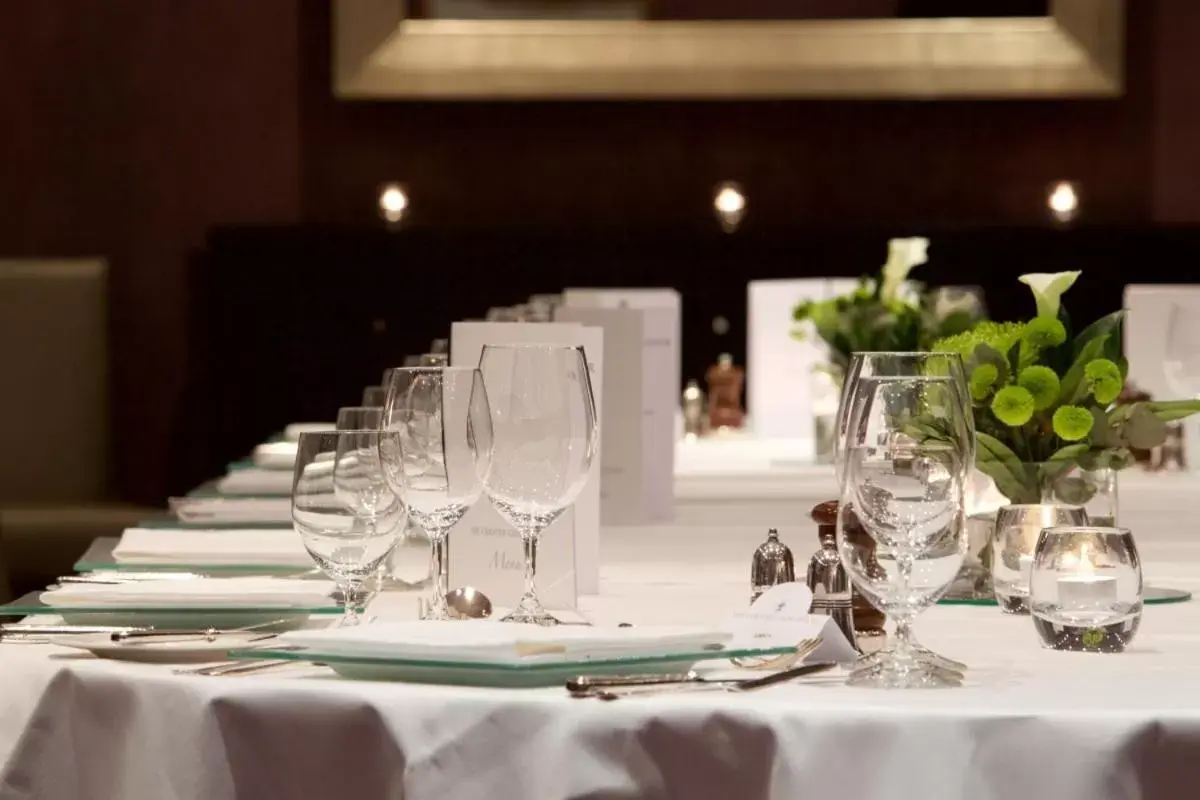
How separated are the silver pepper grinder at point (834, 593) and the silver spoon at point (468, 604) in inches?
9.3

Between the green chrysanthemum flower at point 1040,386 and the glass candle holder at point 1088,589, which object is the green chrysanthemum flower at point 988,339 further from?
the glass candle holder at point 1088,589

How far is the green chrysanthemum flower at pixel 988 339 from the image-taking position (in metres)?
1.61

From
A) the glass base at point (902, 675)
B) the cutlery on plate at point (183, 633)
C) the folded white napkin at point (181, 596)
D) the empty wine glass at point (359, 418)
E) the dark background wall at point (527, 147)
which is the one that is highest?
the dark background wall at point (527, 147)

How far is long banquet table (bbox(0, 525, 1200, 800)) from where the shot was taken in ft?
3.37

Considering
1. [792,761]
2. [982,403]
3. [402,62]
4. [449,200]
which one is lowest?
[792,761]

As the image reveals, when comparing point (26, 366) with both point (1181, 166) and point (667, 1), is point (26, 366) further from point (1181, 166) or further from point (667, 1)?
point (1181, 166)

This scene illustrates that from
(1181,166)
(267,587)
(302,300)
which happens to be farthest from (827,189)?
(267,587)

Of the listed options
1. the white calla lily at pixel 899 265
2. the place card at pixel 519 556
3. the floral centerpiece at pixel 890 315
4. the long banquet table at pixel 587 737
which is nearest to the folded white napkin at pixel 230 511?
the place card at pixel 519 556

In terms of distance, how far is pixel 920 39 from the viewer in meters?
4.76

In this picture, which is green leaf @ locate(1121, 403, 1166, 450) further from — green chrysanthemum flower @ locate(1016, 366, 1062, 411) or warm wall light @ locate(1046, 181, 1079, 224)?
warm wall light @ locate(1046, 181, 1079, 224)

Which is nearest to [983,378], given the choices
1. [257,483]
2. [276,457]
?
[257,483]

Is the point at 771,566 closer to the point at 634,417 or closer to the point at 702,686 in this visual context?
the point at 702,686

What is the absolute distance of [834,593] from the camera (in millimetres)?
1280

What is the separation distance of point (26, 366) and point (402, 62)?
3.98ft
